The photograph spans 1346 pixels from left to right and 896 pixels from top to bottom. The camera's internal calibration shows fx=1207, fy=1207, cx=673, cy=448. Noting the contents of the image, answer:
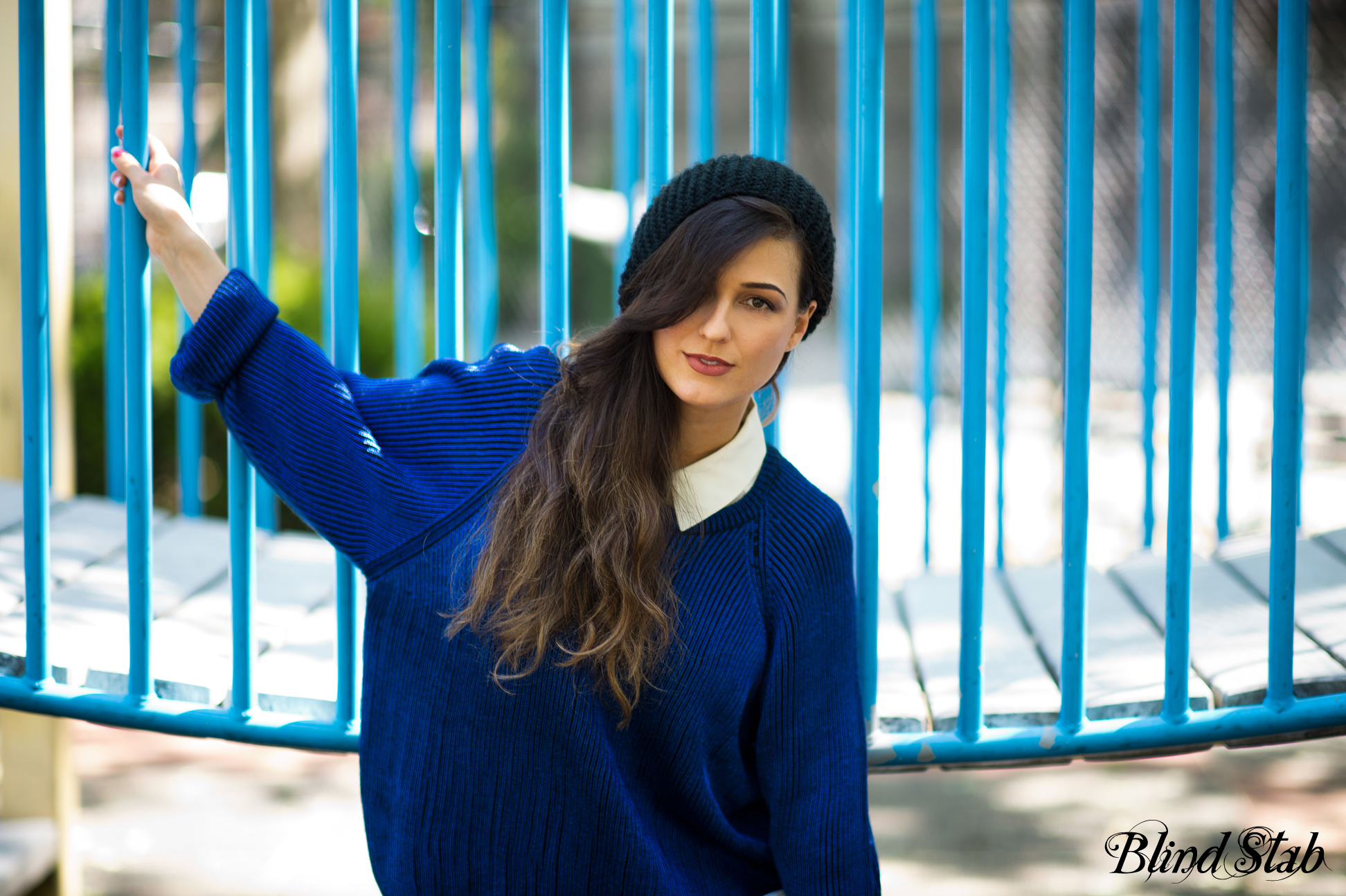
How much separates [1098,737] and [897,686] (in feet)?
1.15

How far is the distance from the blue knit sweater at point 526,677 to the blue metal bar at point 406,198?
756mm

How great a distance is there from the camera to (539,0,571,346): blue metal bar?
6.22 feet

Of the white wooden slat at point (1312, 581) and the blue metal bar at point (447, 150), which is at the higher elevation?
the blue metal bar at point (447, 150)

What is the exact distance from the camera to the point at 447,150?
6.23 feet

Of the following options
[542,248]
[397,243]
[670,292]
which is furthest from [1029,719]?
[397,243]

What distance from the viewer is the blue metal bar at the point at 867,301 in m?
1.87

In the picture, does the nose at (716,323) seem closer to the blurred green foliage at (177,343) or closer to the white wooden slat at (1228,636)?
the blurred green foliage at (177,343)

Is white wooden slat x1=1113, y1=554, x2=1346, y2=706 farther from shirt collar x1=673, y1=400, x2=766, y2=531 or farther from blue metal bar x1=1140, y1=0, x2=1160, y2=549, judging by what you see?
shirt collar x1=673, y1=400, x2=766, y2=531

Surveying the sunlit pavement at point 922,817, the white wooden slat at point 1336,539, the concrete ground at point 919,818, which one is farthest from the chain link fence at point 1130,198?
the white wooden slat at point 1336,539

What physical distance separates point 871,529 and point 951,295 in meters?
7.46

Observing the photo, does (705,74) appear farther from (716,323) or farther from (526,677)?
(526,677)

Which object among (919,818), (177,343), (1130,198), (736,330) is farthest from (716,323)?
(1130,198)

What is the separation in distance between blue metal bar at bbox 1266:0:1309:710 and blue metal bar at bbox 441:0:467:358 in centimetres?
128

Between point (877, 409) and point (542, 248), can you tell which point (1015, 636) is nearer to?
point (877, 409)
